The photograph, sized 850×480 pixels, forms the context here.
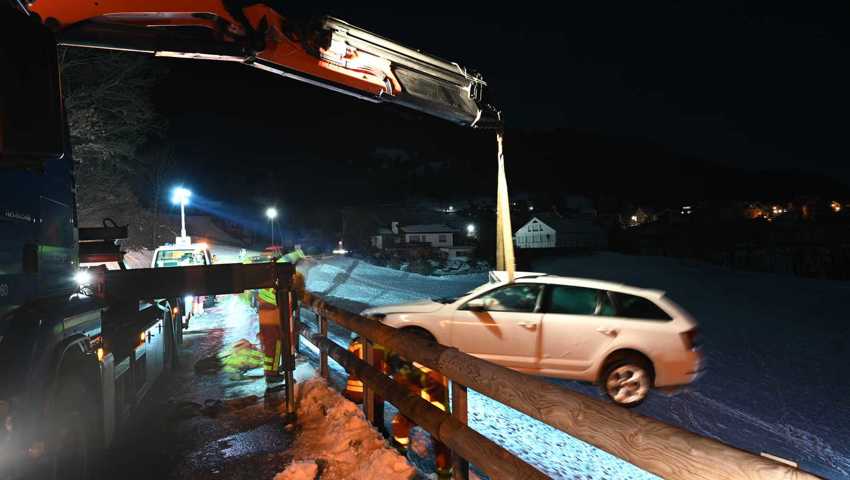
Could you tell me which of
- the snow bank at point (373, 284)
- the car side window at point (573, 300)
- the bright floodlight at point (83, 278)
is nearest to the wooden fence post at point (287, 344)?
the bright floodlight at point (83, 278)

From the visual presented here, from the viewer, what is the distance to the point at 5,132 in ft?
7.48

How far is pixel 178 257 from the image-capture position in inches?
530

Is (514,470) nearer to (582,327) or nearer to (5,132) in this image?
(5,132)

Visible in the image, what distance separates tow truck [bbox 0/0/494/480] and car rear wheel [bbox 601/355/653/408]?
148 inches

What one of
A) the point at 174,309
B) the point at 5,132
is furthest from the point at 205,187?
the point at 5,132

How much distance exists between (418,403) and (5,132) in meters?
2.89

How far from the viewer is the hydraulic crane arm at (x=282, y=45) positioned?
3.28 m

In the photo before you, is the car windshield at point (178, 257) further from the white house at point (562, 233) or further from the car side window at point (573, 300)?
the white house at point (562, 233)

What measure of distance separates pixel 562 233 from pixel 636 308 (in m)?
52.9

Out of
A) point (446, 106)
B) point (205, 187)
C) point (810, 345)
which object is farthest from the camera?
point (205, 187)

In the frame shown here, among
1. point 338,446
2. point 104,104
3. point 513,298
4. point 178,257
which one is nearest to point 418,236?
point 104,104

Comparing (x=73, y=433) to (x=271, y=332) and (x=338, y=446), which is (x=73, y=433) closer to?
(x=338, y=446)

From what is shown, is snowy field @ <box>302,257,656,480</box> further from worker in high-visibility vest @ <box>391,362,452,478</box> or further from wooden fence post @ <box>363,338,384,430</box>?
worker in high-visibility vest @ <box>391,362,452,478</box>

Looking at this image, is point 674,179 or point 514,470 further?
point 674,179
